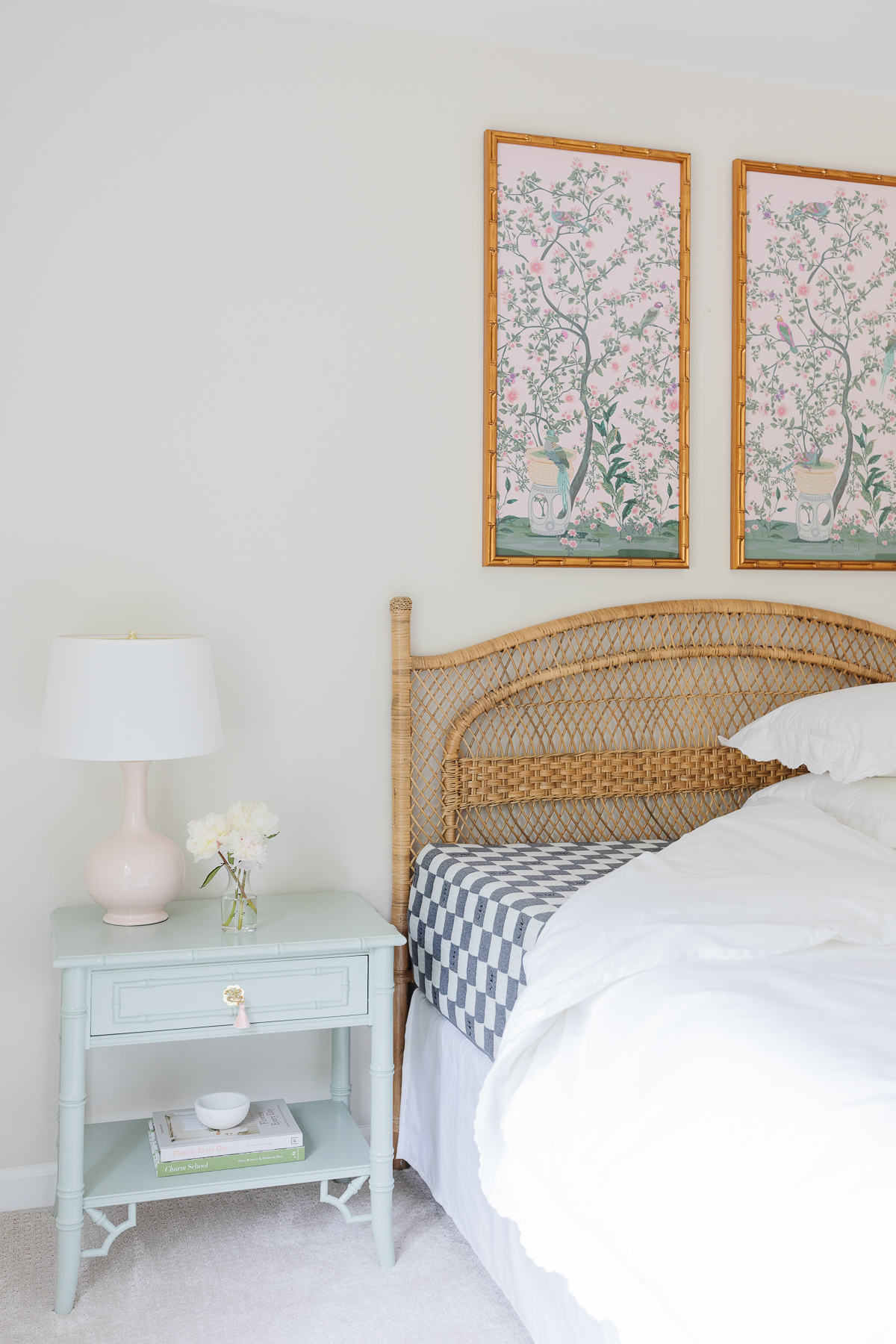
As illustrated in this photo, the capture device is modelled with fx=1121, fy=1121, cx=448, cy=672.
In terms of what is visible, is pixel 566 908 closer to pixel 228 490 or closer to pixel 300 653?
pixel 300 653

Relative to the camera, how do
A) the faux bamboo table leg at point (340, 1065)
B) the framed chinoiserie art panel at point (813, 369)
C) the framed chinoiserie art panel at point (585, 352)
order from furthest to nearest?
1. the framed chinoiserie art panel at point (813, 369)
2. the framed chinoiserie art panel at point (585, 352)
3. the faux bamboo table leg at point (340, 1065)

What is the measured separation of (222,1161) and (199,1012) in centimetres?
29

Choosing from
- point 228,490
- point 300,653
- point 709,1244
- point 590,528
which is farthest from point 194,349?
point 709,1244

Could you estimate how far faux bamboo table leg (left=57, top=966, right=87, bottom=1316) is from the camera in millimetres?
1934

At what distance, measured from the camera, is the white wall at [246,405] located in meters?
2.32

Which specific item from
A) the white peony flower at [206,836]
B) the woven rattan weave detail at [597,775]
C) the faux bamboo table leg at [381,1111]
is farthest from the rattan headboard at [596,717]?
the white peony flower at [206,836]

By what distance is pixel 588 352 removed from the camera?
8.71 feet

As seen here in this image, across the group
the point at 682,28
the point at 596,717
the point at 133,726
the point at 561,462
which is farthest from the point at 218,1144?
the point at 682,28

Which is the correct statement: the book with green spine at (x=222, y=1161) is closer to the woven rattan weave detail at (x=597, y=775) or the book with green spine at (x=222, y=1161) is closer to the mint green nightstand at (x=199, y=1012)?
the mint green nightstand at (x=199, y=1012)

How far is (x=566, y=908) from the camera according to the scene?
69.3 inches

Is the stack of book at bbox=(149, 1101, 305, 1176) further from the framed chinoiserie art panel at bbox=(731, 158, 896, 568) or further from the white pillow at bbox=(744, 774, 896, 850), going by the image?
the framed chinoiserie art panel at bbox=(731, 158, 896, 568)

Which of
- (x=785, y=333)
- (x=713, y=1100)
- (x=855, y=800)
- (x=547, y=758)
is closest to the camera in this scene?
(x=713, y=1100)

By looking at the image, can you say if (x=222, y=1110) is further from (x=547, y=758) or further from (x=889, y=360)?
(x=889, y=360)

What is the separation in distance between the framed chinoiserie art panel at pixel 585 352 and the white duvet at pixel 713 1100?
99 centimetres
